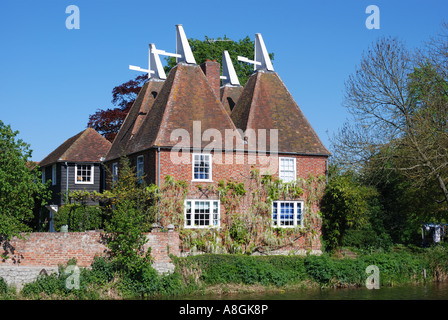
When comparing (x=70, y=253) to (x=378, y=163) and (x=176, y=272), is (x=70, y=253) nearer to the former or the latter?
(x=176, y=272)

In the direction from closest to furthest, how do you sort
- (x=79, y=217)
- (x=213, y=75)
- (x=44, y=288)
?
(x=44, y=288)
(x=79, y=217)
(x=213, y=75)

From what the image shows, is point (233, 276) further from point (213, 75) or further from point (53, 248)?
point (213, 75)

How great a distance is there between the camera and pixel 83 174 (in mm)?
36500

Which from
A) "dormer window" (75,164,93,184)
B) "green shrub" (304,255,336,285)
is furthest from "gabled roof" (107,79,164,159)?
"green shrub" (304,255,336,285)

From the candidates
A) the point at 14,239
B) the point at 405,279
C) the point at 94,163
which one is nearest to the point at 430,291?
the point at 405,279

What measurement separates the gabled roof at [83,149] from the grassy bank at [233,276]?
1495 centimetres

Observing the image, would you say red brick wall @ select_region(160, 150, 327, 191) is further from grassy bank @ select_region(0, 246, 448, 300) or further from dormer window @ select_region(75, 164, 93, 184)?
dormer window @ select_region(75, 164, 93, 184)

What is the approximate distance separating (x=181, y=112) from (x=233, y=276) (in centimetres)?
973

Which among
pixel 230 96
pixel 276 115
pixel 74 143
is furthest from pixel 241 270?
pixel 74 143

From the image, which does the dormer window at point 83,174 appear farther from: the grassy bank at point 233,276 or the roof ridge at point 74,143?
the grassy bank at point 233,276

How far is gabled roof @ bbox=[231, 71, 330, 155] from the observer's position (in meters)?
30.9

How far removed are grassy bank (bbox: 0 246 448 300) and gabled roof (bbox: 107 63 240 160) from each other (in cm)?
710

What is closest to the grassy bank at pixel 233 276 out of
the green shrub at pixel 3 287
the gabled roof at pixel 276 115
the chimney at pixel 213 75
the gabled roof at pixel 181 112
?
the green shrub at pixel 3 287

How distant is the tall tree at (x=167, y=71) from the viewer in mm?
47406
